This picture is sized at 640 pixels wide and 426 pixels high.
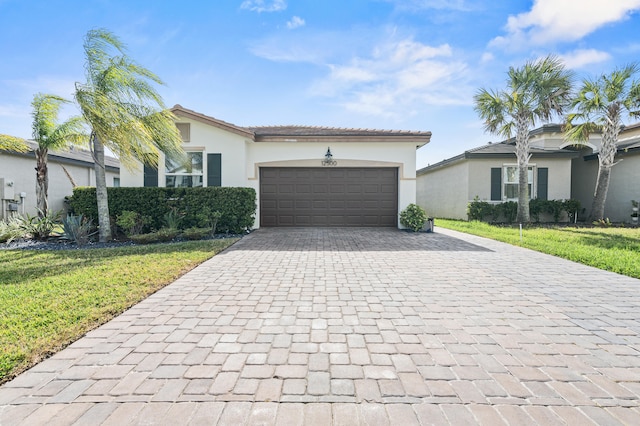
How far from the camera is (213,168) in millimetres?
11711

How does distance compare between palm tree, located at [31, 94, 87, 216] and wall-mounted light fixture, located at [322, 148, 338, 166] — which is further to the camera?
wall-mounted light fixture, located at [322, 148, 338, 166]

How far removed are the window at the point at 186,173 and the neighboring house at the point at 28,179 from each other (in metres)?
5.58

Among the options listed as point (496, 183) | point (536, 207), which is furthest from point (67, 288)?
point (536, 207)

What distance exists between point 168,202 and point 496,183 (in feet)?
49.4

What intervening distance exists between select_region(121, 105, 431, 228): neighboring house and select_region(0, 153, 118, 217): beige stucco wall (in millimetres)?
5925

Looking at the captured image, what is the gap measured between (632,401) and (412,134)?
10.7 m

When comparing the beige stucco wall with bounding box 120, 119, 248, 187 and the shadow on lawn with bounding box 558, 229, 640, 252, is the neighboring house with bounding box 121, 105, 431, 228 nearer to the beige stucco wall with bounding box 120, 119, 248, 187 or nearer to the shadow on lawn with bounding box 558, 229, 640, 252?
the beige stucco wall with bounding box 120, 119, 248, 187

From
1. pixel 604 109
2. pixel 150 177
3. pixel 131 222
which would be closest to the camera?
pixel 131 222

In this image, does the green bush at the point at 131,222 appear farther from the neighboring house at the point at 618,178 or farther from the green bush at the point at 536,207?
the neighboring house at the point at 618,178

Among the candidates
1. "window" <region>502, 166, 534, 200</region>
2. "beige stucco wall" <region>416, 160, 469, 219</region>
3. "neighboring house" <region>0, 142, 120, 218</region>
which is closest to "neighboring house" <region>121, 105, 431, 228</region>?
"beige stucco wall" <region>416, 160, 469, 219</region>

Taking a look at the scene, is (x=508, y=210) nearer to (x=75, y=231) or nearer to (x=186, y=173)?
(x=186, y=173)

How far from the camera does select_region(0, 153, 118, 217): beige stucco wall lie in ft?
43.1

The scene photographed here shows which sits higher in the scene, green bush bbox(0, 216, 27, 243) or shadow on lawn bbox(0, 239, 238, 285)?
green bush bbox(0, 216, 27, 243)

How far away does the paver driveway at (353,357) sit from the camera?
2033 mm
